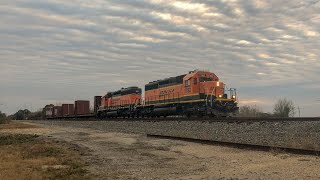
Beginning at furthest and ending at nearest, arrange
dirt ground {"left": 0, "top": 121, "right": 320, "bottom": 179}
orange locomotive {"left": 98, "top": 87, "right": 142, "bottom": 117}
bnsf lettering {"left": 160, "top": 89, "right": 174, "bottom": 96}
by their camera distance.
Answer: orange locomotive {"left": 98, "top": 87, "right": 142, "bottom": 117} → bnsf lettering {"left": 160, "top": 89, "right": 174, "bottom": 96} → dirt ground {"left": 0, "top": 121, "right": 320, "bottom": 179}

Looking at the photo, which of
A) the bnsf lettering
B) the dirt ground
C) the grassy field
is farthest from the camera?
the bnsf lettering

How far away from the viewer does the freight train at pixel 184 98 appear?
26.5 m

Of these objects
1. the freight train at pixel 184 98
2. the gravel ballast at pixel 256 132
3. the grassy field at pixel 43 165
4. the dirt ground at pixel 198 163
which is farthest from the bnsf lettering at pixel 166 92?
the grassy field at pixel 43 165

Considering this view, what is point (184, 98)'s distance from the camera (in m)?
29.3

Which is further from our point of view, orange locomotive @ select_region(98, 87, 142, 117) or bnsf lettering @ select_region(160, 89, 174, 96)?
orange locomotive @ select_region(98, 87, 142, 117)

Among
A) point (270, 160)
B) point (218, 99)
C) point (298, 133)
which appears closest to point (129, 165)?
point (270, 160)

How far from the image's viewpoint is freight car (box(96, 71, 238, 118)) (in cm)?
2645

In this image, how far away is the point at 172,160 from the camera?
12.2 m

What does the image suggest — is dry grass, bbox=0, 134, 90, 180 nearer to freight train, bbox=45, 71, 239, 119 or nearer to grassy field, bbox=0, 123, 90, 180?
grassy field, bbox=0, 123, 90, 180

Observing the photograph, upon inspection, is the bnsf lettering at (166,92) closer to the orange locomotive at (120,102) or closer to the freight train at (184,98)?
the freight train at (184,98)

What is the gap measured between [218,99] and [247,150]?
1310cm

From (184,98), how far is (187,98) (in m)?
0.49

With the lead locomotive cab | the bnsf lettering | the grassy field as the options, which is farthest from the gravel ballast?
the bnsf lettering

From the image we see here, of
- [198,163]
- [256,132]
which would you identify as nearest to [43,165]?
[198,163]
